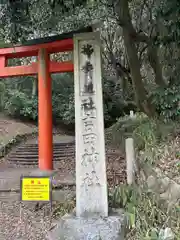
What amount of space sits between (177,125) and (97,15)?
15.4 ft

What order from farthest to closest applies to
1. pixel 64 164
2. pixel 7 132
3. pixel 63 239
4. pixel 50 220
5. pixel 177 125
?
pixel 7 132, pixel 64 164, pixel 177 125, pixel 50 220, pixel 63 239

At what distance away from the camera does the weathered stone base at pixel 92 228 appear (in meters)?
4.24

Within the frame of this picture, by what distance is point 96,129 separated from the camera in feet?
15.4

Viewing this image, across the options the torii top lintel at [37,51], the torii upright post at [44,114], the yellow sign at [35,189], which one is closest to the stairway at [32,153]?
the torii upright post at [44,114]

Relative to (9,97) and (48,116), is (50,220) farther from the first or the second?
(9,97)

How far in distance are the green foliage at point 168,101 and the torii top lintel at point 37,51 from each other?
2.22m

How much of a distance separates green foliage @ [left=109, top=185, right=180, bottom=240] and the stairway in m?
5.77

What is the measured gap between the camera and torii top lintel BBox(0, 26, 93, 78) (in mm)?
7035

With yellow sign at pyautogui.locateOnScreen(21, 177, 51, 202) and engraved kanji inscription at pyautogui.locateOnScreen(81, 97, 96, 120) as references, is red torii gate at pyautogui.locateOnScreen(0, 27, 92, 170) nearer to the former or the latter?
yellow sign at pyautogui.locateOnScreen(21, 177, 51, 202)

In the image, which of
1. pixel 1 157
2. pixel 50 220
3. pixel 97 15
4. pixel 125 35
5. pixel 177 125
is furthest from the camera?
pixel 1 157

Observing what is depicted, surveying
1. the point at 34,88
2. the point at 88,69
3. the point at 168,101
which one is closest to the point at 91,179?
the point at 88,69

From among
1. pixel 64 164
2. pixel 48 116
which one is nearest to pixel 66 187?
pixel 48 116

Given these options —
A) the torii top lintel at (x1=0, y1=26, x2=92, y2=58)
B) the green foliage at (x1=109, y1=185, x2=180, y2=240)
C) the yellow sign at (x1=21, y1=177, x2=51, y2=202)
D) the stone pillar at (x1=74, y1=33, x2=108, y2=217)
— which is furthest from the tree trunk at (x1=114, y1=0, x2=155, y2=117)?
the yellow sign at (x1=21, y1=177, x2=51, y2=202)

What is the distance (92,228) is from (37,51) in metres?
4.75
